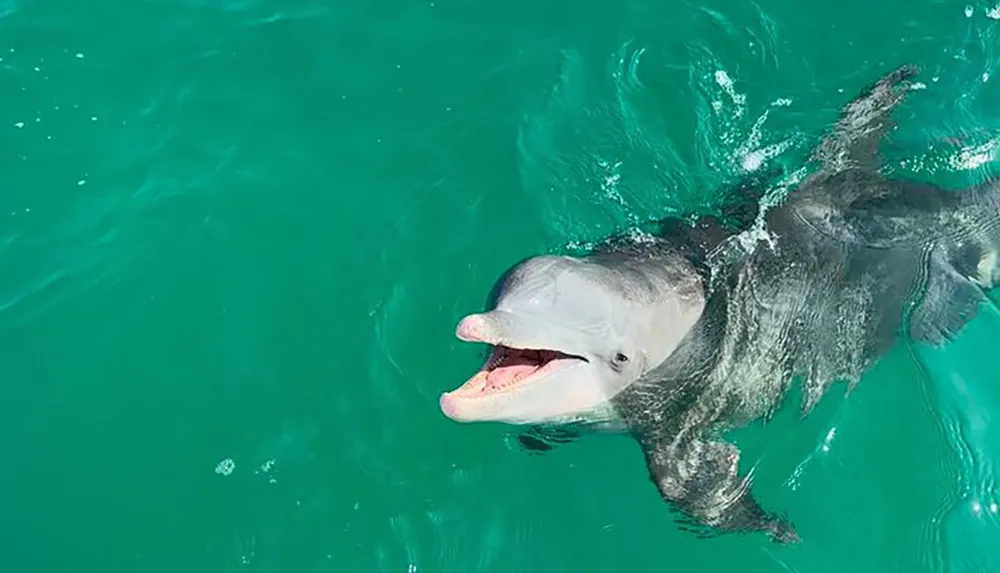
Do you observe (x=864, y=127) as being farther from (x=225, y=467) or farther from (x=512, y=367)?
(x=225, y=467)

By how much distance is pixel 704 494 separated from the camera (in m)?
7.27

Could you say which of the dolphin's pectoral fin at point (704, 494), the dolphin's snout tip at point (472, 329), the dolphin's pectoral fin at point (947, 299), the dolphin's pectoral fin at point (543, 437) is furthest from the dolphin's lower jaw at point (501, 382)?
the dolphin's pectoral fin at point (947, 299)

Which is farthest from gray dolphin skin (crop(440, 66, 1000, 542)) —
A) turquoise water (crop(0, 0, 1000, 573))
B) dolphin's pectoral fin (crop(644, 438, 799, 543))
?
turquoise water (crop(0, 0, 1000, 573))

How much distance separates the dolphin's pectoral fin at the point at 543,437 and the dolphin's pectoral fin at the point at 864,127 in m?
3.34

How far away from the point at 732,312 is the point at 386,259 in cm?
295

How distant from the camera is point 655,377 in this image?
7090 mm

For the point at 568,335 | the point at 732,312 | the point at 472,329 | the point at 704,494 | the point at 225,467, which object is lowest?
the point at 225,467

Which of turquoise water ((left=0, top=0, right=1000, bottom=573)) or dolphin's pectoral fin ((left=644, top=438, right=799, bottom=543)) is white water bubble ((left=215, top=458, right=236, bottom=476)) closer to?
turquoise water ((left=0, top=0, right=1000, bottom=573))

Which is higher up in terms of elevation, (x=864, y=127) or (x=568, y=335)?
(x=864, y=127)

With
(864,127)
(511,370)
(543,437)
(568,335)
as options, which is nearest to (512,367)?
(511,370)

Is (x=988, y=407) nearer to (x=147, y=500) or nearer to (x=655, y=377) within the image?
(x=655, y=377)

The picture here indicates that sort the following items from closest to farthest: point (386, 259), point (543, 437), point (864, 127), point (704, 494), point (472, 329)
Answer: point (472, 329), point (704, 494), point (543, 437), point (386, 259), point (864, 127)

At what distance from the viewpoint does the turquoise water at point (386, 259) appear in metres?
7.48

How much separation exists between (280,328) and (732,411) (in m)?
3.68
